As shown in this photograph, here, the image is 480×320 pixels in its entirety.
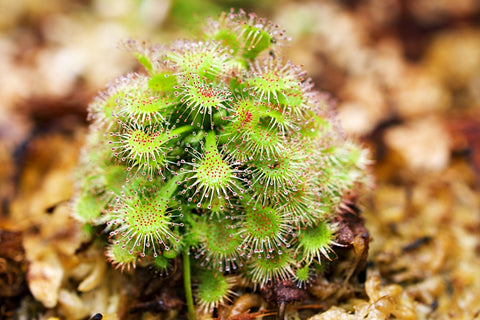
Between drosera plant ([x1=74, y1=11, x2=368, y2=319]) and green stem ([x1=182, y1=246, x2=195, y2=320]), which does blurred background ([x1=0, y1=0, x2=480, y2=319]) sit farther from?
green stem ([x1=182, y1=246, x2=195, y2=320])

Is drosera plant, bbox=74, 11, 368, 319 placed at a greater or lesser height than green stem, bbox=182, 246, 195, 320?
greater

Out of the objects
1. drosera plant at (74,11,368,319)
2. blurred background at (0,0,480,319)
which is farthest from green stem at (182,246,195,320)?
blurred background at (0,0,480,319)

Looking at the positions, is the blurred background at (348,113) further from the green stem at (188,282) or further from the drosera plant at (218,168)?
the green stem at (188,282)

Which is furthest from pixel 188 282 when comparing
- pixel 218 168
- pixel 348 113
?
pixel 348 113

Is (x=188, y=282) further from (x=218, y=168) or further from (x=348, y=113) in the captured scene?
(x=348, y=113)

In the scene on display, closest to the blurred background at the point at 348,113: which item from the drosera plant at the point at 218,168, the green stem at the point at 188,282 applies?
the drosera plant at the point at 218,168

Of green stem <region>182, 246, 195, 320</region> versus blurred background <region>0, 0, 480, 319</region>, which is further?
blurred background <region>0, 0, 480, 319</region>
